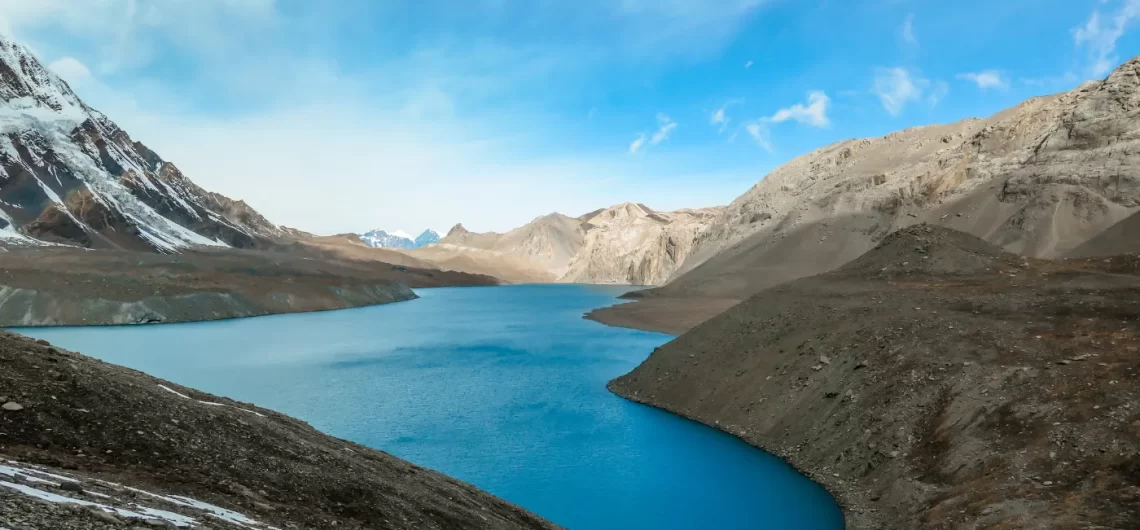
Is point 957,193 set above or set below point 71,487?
above

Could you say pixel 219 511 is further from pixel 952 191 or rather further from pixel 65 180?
pixel 65 180

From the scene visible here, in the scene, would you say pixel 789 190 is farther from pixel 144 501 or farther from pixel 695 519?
pixel 144 501

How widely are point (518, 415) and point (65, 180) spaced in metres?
180

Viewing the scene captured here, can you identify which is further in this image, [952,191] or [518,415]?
[952,191]

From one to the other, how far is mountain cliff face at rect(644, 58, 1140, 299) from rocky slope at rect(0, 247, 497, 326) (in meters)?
62.4

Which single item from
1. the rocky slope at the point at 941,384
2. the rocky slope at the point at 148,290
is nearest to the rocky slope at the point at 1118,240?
the rocky slope at the point at 941,384

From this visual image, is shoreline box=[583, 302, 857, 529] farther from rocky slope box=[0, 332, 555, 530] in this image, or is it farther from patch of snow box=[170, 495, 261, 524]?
patch of snow box=[170, 495, 261, 524]

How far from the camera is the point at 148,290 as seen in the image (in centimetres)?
8100

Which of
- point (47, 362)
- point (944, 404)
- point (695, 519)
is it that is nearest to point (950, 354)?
point (944, 404)

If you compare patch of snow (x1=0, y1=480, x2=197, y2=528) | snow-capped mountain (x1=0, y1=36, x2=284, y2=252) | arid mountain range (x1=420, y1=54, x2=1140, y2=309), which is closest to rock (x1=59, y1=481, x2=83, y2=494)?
patch of snow (x1=0, y1=480, x2=197, y2=528)

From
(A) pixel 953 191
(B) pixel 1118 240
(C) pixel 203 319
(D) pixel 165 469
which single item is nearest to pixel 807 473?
(D) pixel 165 469

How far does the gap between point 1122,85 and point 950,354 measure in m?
74.4

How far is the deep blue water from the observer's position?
1969cm

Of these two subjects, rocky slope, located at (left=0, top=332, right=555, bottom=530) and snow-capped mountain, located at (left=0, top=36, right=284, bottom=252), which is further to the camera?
snow-capped mountain, located at (left=0, top=36, right=284, bottom=252)
